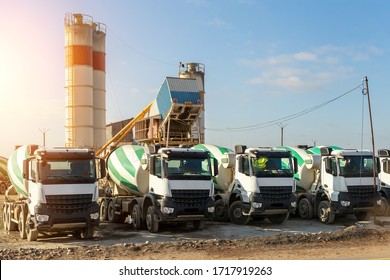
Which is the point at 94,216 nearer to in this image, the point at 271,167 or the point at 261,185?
the point at 261,185

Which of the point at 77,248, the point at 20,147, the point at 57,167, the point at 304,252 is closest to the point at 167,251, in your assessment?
the point at 77,248

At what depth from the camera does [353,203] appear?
803 inches

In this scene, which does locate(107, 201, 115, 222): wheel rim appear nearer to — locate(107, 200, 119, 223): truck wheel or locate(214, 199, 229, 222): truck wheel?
locate(107, 200, 119, 223): truck wheel

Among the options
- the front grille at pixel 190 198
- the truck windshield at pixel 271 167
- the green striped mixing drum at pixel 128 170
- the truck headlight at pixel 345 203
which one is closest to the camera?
the front grille at pixel 190 198

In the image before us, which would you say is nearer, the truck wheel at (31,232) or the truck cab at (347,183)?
the truck wheel at (31,232)

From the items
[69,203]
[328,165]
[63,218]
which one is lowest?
[63,218]

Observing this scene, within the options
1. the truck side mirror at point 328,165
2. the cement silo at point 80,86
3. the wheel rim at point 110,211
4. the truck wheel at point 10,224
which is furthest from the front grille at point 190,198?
the cement silo at point 80,86

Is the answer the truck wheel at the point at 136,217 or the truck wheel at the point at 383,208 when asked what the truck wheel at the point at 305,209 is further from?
the truck wheel at the point at 136,217

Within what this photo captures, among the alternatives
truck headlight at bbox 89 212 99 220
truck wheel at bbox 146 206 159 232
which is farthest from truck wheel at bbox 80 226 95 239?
truck wheel at bbox 146 206 159 232

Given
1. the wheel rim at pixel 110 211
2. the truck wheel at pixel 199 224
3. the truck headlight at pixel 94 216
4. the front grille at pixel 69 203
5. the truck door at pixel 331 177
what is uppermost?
the truck door at pixel 331 177

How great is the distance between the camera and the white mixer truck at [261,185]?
64.1ft

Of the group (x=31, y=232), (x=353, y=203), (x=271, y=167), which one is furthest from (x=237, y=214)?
(x=31, y=232)

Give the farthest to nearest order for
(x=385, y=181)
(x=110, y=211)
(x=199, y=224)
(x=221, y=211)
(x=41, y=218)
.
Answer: (x=385, y=181), (x=221, y=211), (x=110, y=211), (x=199, y=224), (x=41, y=218)

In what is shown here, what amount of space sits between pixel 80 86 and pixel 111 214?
28.3 metres
